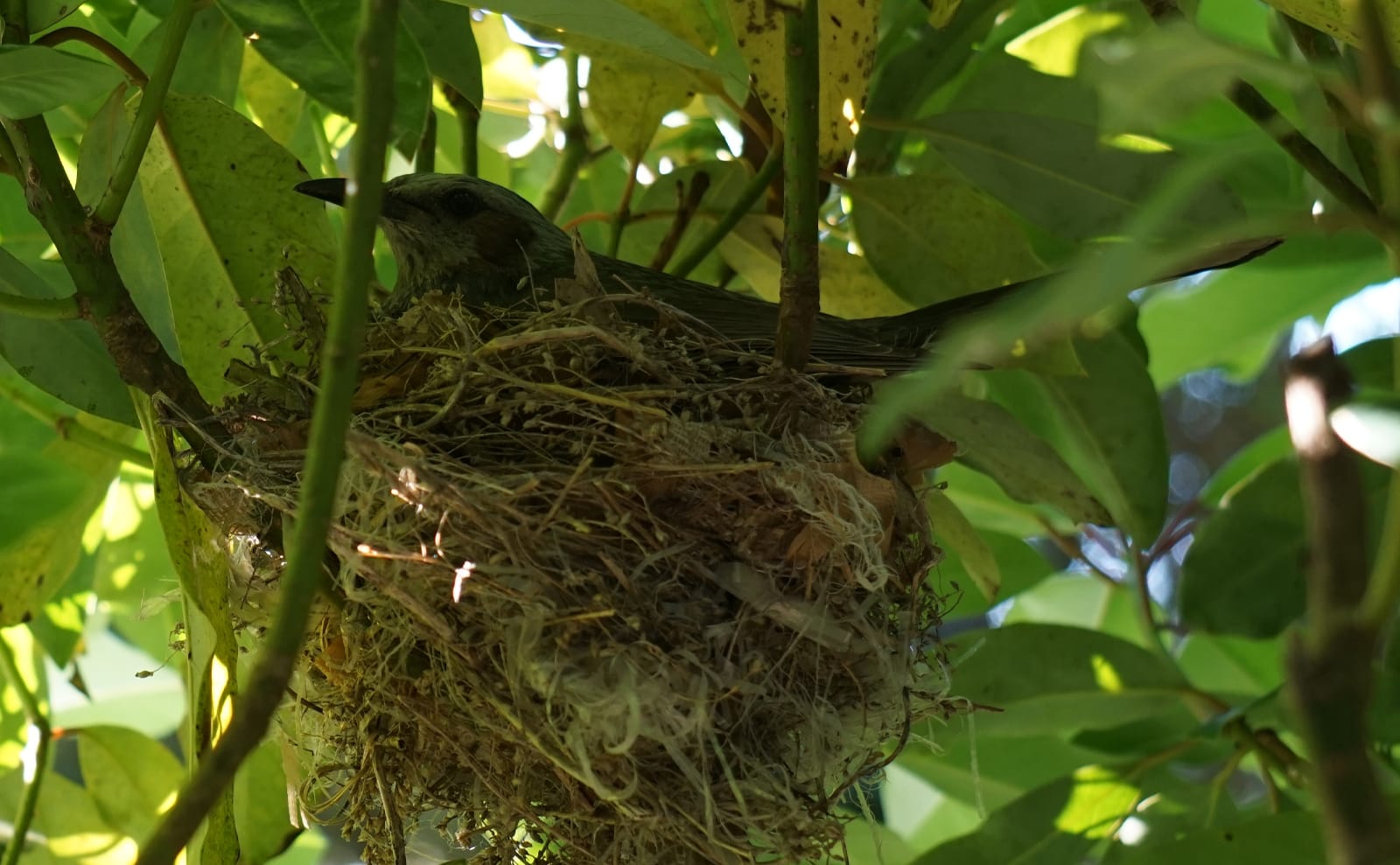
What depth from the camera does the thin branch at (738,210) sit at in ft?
7.39

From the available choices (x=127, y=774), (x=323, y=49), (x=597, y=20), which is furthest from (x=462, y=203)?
(x=127, y=774)

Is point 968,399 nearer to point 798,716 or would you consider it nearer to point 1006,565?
point 798,716

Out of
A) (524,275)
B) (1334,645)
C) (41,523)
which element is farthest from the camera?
(524,275)

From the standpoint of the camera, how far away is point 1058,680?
244cm

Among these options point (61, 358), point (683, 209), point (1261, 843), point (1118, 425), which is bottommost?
point (1261, 843)

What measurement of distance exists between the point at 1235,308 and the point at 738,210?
1.53 meters

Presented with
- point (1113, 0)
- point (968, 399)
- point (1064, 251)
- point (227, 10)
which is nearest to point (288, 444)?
point (227, 10)

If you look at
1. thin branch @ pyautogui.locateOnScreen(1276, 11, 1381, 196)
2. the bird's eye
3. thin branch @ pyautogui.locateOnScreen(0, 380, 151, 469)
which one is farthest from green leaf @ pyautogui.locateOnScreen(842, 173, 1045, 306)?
thin branch @ pyautogui.locateOnScreen(0, 380, 151, 469)

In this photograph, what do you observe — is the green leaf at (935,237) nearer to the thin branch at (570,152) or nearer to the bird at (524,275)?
the bird at (524,275)

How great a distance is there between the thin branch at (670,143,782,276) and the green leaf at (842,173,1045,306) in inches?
6.5

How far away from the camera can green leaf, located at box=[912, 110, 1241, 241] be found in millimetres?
2205

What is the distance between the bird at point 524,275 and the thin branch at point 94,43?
28cm

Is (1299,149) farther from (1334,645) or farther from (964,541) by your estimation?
(1334,645)

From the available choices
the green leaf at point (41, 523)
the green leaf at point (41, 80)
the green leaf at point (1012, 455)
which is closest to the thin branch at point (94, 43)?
the green leaf at point (41, 80)
